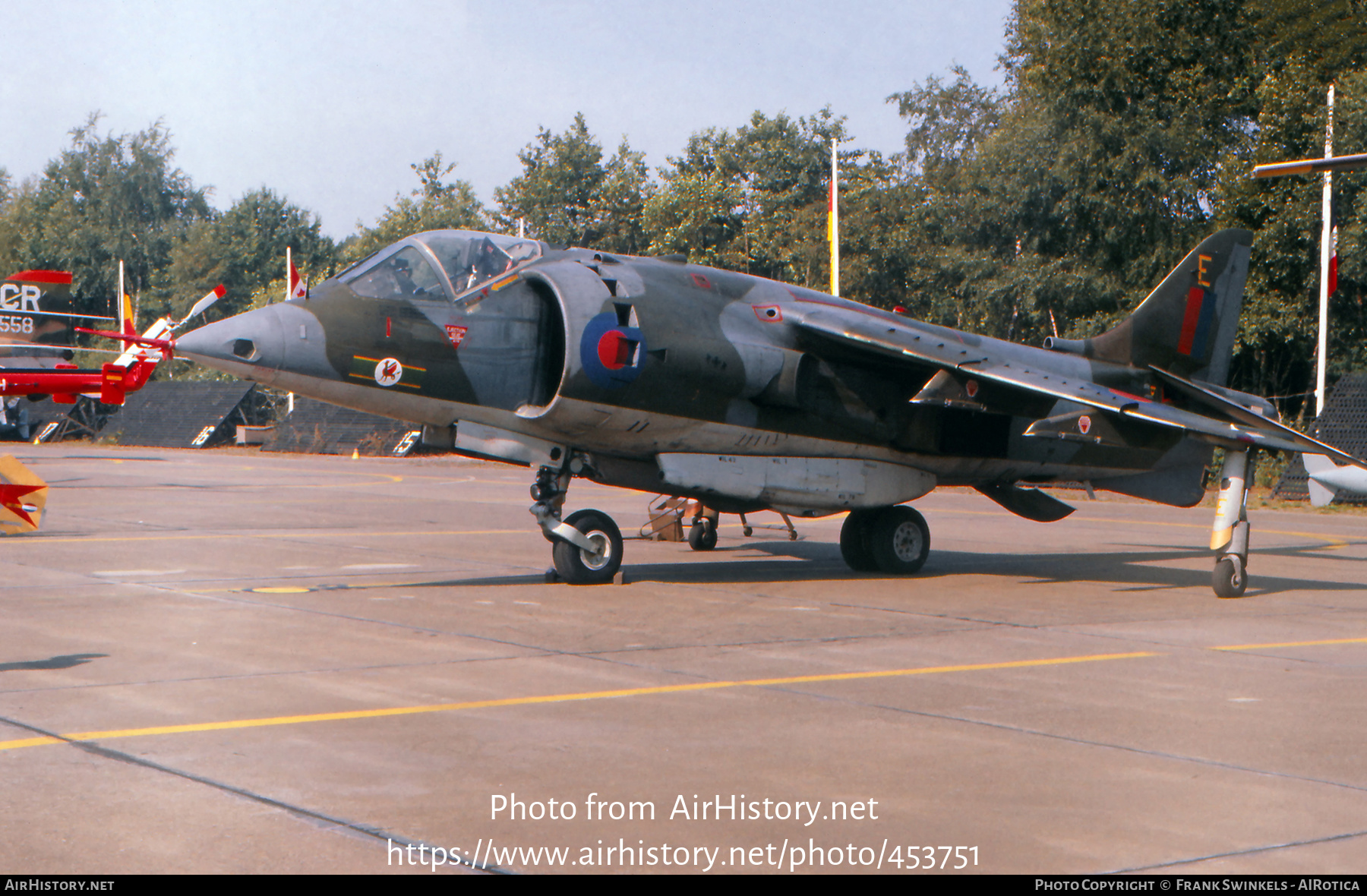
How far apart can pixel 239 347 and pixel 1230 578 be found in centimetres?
948

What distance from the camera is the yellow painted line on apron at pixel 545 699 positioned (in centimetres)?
646

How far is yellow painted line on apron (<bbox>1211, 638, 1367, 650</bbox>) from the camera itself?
9.84 metres

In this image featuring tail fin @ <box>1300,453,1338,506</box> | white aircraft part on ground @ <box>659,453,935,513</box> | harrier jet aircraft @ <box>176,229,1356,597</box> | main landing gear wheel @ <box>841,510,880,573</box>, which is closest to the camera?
harrier jet aircraft @ <box>176,229,1356,597</box>

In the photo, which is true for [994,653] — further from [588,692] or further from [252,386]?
[252,386]

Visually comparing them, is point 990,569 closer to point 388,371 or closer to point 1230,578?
point 1230,578

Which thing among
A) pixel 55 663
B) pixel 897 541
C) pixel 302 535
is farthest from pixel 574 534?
pixel 302 535

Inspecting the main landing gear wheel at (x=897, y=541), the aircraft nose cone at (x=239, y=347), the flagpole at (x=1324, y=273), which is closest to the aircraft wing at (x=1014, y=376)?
the main landing gear wheel at (x=897, y=541)

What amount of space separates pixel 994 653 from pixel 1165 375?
6.62 metres

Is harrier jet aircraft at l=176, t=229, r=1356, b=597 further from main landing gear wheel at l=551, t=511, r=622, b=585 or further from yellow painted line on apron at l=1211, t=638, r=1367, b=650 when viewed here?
yellow painted line on apron at l=1211, t=638, r=1367, b=650

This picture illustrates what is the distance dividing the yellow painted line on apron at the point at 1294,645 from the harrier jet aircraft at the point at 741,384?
97.7 inches

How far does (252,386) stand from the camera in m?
54.7

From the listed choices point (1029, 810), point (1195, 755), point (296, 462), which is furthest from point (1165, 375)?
point (296, 462)

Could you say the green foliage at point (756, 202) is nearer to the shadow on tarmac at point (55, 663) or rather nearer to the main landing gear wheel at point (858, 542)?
the main landing gear wheel at point (858, 542)


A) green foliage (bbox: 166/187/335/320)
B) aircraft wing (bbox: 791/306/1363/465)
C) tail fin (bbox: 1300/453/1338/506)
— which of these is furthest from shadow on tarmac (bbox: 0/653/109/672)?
green foliage (bbox: 166/187/335/320)
